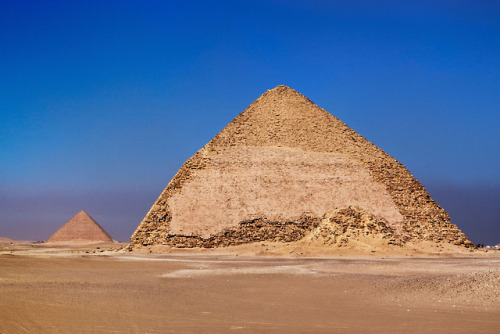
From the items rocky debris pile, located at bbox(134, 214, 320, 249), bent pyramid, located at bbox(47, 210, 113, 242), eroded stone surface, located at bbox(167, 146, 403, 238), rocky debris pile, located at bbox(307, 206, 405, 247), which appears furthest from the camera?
bent pyramid, located at bbox(47, 210, 113, 242)

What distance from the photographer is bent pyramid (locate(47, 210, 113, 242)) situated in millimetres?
67375

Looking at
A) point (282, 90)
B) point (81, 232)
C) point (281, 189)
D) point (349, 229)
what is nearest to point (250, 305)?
point (349, 229)

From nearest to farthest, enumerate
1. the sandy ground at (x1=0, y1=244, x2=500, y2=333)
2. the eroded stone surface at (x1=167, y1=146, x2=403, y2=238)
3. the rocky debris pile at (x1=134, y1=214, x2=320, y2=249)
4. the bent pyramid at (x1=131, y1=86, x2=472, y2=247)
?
the sandy ground at (x1=0, y1=244, x2=500, y2=333) → the rocky debris pile at (x1=134, y1=214, x2=320, y2=249) → the bent pyramid at (x1=131, y1=86, x2=472, y2=247) → the eroded stone surface at (x1=167, y1=146, x2=403, y2=238)

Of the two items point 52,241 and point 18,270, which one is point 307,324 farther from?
point 52,241

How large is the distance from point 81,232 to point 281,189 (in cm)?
3938

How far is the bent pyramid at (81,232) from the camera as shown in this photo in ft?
221

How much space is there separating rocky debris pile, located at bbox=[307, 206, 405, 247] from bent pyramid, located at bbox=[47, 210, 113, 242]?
41416mm

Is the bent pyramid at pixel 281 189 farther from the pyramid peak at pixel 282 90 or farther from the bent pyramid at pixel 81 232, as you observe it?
the bent pyramid at pixel 81 232

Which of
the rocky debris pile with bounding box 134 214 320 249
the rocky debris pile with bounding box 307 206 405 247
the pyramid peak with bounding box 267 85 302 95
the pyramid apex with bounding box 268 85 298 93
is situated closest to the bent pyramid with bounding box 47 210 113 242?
the rocky debris pile with bounding box 134 214 320 249

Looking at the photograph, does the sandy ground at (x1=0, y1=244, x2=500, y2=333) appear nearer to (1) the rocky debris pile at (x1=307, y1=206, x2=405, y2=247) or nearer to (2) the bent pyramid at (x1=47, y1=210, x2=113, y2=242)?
(1) the rocky debris pile at (x1=307, y1=206, x2=405, y2=247)

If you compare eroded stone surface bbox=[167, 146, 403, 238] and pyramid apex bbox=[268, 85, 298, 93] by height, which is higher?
pyramid apex bbox=[268, 85, 298, 93]

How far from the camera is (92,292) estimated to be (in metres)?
11.0

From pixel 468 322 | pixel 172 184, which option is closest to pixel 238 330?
pixel 468 322

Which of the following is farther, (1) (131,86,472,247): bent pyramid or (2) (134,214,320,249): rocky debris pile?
(1) (131,86,472,247): bent pyramid
